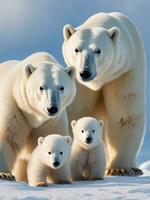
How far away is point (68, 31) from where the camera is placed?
7828 millimetres

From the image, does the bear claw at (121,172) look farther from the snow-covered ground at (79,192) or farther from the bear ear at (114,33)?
the snow-covered ground at (79,192)

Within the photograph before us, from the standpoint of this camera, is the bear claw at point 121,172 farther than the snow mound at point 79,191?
Yes

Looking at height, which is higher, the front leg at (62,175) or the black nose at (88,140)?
the black nose at (88,140)

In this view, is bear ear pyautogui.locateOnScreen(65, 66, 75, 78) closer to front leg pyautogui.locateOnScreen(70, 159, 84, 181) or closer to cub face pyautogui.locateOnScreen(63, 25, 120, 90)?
cub face pyautogui.locateOnScreen(63, 25, 120, 90)

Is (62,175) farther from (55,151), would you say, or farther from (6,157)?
(6,157)

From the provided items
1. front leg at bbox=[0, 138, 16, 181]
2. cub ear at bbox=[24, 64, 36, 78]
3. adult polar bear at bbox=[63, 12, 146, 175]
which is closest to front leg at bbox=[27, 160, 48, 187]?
front leg at bbox=[0, 138, 16, 181]

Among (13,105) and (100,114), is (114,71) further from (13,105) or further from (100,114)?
(13,105)

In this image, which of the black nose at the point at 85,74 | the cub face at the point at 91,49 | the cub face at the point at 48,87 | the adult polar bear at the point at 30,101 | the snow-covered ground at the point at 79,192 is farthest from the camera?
the cub face at the point at 91,49

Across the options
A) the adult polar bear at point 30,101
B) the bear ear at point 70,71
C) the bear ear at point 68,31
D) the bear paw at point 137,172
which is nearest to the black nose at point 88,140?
the adult polar bear at point 30,101

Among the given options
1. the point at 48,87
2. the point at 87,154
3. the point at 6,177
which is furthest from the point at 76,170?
the point at 48,87

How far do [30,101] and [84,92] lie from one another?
1892 mm

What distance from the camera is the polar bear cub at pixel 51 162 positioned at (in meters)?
6.15

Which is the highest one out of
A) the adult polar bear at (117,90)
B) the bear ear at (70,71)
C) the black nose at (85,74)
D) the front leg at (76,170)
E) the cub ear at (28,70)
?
the adult polar bear at (117,90)

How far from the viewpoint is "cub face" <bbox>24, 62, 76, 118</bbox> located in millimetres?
6250
